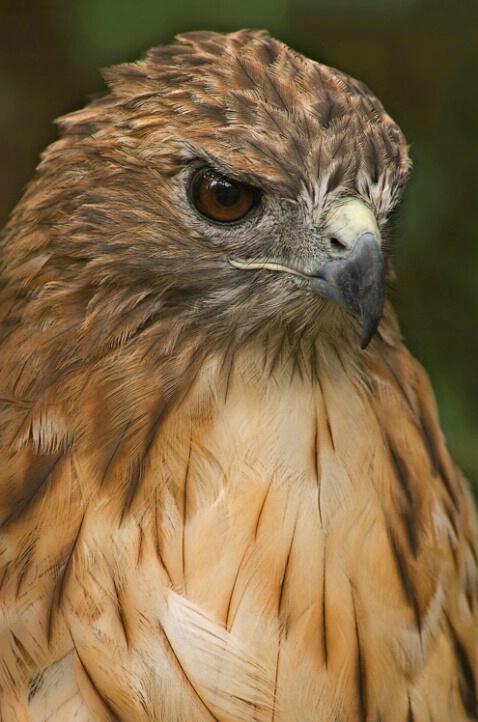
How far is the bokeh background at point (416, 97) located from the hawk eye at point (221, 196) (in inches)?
41.5

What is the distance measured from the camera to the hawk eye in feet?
5.50

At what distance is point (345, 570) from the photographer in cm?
176

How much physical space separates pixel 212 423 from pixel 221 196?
35cm

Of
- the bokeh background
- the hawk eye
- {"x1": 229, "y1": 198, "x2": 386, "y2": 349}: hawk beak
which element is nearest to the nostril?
{"x1": 229, "y1": 198, "x2": 386, "y2": 349}: hawk beak

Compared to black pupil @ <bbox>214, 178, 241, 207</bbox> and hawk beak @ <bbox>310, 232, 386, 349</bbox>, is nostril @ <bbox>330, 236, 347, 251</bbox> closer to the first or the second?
hawk beak @ <bbox>310, 232, 386, 349</bbox>

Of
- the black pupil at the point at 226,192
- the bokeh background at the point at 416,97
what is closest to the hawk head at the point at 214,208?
the black pupil at the point at 226,192

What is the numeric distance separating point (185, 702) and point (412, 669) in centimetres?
37

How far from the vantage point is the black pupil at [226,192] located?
5.49 feet

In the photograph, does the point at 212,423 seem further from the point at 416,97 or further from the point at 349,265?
the point at 416,97

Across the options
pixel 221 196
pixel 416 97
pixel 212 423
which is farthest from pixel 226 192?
pixel 416 97

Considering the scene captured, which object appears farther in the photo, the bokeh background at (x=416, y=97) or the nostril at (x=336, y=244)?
the bokeh background at (x=416, y=97)

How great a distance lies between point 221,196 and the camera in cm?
168

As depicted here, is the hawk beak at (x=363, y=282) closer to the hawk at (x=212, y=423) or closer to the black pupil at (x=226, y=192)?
the hawk at (x=212, y=423)

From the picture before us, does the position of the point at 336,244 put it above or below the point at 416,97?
below
